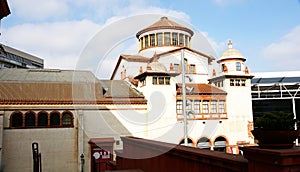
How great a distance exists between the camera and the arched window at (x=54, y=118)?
19.9 m

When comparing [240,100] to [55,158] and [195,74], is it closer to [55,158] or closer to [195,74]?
[195,74]

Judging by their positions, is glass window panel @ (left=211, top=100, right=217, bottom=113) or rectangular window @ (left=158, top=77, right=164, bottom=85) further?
glass window panel @ (left=211, top=100, right=217, bottom=113)

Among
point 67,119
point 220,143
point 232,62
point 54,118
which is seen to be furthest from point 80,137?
point 232,62

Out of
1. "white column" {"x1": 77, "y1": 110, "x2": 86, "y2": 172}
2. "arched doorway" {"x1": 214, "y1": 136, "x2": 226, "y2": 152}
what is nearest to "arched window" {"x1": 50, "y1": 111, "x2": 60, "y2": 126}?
"white column" {"x1": 77, "y1": 110, "x2": 86, "y2": 172}

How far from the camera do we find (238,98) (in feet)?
81.4

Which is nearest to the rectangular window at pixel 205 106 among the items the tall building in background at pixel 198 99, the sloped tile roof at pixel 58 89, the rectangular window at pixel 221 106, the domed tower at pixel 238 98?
the tall building in background at pixel 198 99

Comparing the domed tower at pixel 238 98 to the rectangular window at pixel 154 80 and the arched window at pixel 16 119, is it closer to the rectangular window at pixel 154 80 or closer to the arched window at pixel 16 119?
the rectangular window at pixel 154 80

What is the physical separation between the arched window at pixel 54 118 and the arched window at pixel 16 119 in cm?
204

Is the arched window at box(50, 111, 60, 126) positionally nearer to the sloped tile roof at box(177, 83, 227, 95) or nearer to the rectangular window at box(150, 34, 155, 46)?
the sloped tile roof at box(177, 83, 227, 95)

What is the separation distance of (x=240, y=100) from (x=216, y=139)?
4.34 metres

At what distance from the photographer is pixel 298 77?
107 ft

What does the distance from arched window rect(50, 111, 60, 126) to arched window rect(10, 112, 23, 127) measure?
6.70ft

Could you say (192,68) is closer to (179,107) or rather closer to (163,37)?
(163,37)

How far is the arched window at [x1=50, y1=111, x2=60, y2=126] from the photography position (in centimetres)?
1992
